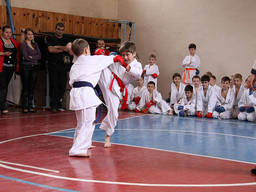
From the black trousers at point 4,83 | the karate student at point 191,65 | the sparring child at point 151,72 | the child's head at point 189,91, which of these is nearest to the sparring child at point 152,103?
the child's head at point 189,91

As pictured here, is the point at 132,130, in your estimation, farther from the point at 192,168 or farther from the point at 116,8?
the point at 116,8

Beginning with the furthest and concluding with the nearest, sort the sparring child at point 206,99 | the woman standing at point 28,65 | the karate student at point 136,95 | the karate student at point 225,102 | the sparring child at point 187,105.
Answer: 1. the karate student at point 136,95
2. the sparring child at point 187,105
3. the sparring child at point 206,99
4. the karate student at point 225,102
5. the woman standing at point 28,65

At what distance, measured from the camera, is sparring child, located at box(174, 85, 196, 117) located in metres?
8.88

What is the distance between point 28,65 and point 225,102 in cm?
470

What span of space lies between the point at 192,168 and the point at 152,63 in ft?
23.9

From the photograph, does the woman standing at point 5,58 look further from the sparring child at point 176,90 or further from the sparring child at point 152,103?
A: the sparring child at point 176,90

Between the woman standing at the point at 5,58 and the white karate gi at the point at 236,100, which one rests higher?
the woman standing at the point at 5,58

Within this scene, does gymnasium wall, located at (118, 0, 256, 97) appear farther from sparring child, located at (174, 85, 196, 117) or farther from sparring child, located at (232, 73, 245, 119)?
sparring child, located at (174, 85, 196, 117)

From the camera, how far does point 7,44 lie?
7.88 m

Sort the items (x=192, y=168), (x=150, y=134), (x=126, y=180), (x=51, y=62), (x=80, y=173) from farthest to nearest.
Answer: (x=51, y=62)
(x=150, y=134)
(x=192, y=168)
(x=80, y=173)
(x=126, y=180)

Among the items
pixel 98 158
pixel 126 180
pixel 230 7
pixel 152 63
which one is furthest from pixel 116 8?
pixel 126 180

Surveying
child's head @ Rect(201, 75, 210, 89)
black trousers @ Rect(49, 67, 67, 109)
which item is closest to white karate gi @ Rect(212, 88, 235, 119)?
child's head @ Rect(201, 75, 210, 89)

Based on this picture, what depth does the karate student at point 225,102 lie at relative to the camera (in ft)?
28.4

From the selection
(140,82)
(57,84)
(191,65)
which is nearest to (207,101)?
(191,65)
